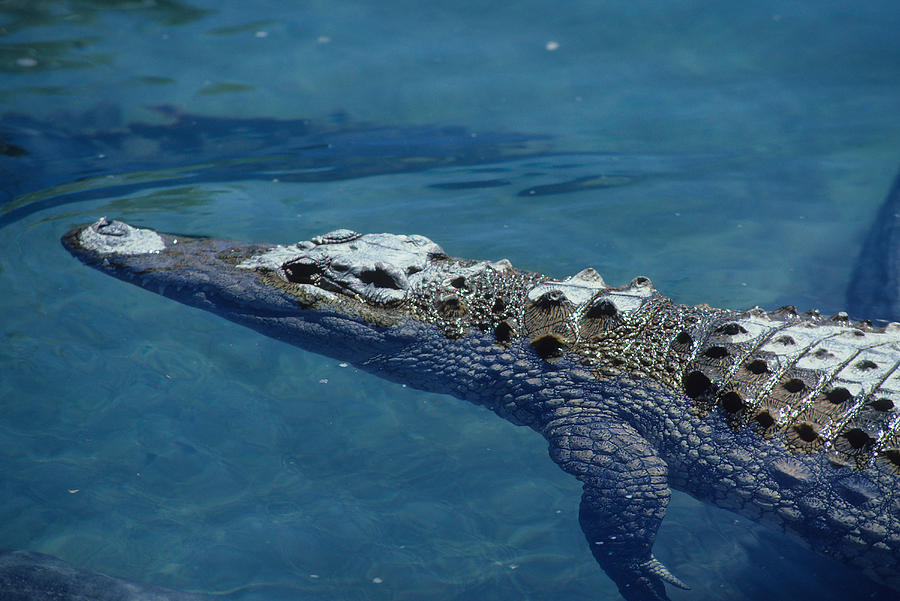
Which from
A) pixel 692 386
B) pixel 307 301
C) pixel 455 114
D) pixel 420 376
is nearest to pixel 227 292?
pixel 307 301

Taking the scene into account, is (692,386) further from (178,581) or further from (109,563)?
(109,563)

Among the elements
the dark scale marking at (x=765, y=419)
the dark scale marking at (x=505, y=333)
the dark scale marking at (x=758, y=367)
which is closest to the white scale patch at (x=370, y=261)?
the dark scale marking at (x=505, y=333)

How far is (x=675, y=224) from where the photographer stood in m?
6.00

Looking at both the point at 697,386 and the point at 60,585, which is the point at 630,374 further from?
the point at 60,585

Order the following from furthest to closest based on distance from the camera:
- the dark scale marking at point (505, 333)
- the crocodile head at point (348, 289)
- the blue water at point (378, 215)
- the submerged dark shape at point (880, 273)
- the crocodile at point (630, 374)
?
the submerged dark shape at point (880, 273)
the crocodile head at point (348, 289)
the dark scale marking at point (505, 333)
the blue water at point (378, 215)
the crocodile at point (630, 374)

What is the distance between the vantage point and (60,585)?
2748 mm

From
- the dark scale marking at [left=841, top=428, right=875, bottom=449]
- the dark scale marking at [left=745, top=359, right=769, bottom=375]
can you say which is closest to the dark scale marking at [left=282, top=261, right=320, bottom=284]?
the dark scale marking at [left=745, top=359, right=769, bottom=375]

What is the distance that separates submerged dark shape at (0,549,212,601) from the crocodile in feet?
5.14

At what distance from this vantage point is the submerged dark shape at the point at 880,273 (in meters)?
4.72

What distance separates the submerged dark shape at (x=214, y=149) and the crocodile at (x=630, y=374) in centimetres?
282

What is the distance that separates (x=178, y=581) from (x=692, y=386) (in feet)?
8.27

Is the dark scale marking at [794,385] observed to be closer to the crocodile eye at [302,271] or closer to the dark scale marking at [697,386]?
the dark scale marking at [697,386]

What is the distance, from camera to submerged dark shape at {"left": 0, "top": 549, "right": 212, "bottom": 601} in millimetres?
2691

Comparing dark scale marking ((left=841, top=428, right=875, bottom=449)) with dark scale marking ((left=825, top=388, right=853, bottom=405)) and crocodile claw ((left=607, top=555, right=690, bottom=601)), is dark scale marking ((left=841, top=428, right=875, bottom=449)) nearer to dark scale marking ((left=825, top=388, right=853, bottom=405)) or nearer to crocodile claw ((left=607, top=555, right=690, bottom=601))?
dark scale marking ((left=825, top=388, right=853, bottom=405))
